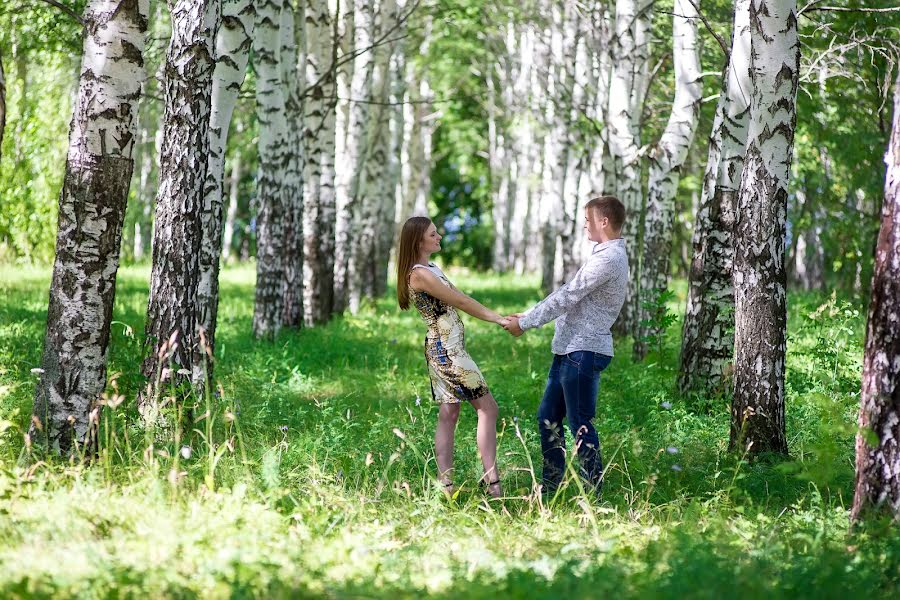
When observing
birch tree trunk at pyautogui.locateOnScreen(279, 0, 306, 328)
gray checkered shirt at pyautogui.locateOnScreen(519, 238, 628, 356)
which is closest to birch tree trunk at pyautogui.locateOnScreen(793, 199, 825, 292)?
birch tree trunk at pyautogui.locateOnScreen(279, 0, 306, 328)

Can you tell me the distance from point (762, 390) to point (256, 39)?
7.93 metres

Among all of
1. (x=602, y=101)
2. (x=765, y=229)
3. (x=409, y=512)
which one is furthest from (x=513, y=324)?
Answer: (x=602, y=101)

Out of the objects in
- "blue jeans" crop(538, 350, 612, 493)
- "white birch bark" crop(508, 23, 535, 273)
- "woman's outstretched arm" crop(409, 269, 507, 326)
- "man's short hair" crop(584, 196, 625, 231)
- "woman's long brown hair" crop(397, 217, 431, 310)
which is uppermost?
"white birch bark" crop(508, 23, 535, 273)

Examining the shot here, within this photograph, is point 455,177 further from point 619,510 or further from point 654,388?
point 619,510

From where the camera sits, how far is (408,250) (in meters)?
6.20

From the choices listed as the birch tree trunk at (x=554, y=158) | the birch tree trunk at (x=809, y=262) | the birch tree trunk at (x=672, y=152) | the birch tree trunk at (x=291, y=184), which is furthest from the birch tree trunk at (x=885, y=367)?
the birch tree trunk at (x=809, y=262)

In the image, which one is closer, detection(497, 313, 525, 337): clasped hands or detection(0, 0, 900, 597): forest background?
detection(0, 0, 900, 597): forest background

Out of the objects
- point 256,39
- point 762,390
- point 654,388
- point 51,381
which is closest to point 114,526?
point 51,381

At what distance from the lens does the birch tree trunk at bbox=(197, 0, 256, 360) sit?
8188 millimetres

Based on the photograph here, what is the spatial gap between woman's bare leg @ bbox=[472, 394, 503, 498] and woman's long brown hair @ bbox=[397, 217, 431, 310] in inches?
32.6

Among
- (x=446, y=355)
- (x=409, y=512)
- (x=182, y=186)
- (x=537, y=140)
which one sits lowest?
(x=409, y=512)

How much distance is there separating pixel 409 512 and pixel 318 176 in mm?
Result: 10283

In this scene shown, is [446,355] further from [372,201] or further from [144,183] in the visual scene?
[144,183]

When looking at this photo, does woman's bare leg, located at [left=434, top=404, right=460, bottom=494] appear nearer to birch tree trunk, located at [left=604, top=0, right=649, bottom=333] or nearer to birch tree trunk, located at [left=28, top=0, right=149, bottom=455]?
birch tree trunk, located at [left=28, top=0, right=149, bottom=455]
